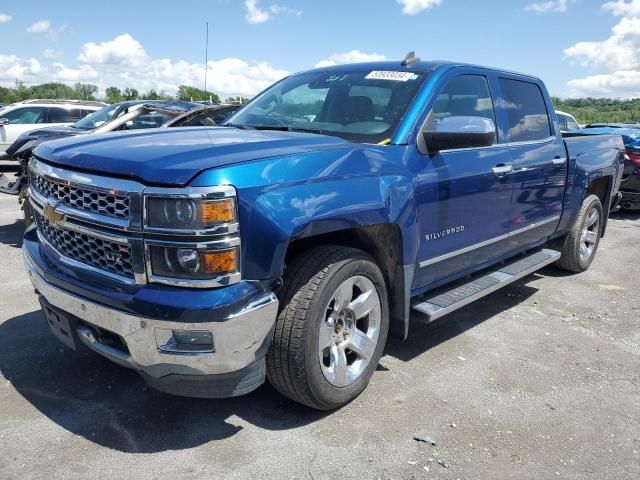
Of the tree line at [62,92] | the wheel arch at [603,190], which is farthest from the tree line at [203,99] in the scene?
the wheel arch at [603,190]

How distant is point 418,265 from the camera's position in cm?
353

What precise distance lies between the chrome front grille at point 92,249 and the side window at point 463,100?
2032 mm

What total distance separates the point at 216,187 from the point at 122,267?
1.99 ft

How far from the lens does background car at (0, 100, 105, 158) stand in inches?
574

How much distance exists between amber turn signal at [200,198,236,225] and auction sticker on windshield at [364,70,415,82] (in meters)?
1.91

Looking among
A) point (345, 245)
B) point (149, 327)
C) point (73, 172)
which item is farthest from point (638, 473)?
point (73, 172)

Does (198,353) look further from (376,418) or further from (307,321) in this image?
(376,418)

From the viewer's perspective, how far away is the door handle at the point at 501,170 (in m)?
4.05

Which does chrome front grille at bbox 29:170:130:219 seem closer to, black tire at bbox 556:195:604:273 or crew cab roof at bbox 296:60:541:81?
crew cab roof at bbox 296:60:541:81

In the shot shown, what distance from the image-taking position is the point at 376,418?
3.14m

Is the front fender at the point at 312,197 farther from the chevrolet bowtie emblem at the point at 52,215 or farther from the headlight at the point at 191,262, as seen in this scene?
the chevrolet bowtie emblem at the point at 52,215

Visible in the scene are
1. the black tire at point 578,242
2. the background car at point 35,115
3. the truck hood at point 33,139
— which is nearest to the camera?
the black tire at point 578,242

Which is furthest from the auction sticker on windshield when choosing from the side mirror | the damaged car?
the damaged car

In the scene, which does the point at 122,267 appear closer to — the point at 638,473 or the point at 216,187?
the point at 216,187
